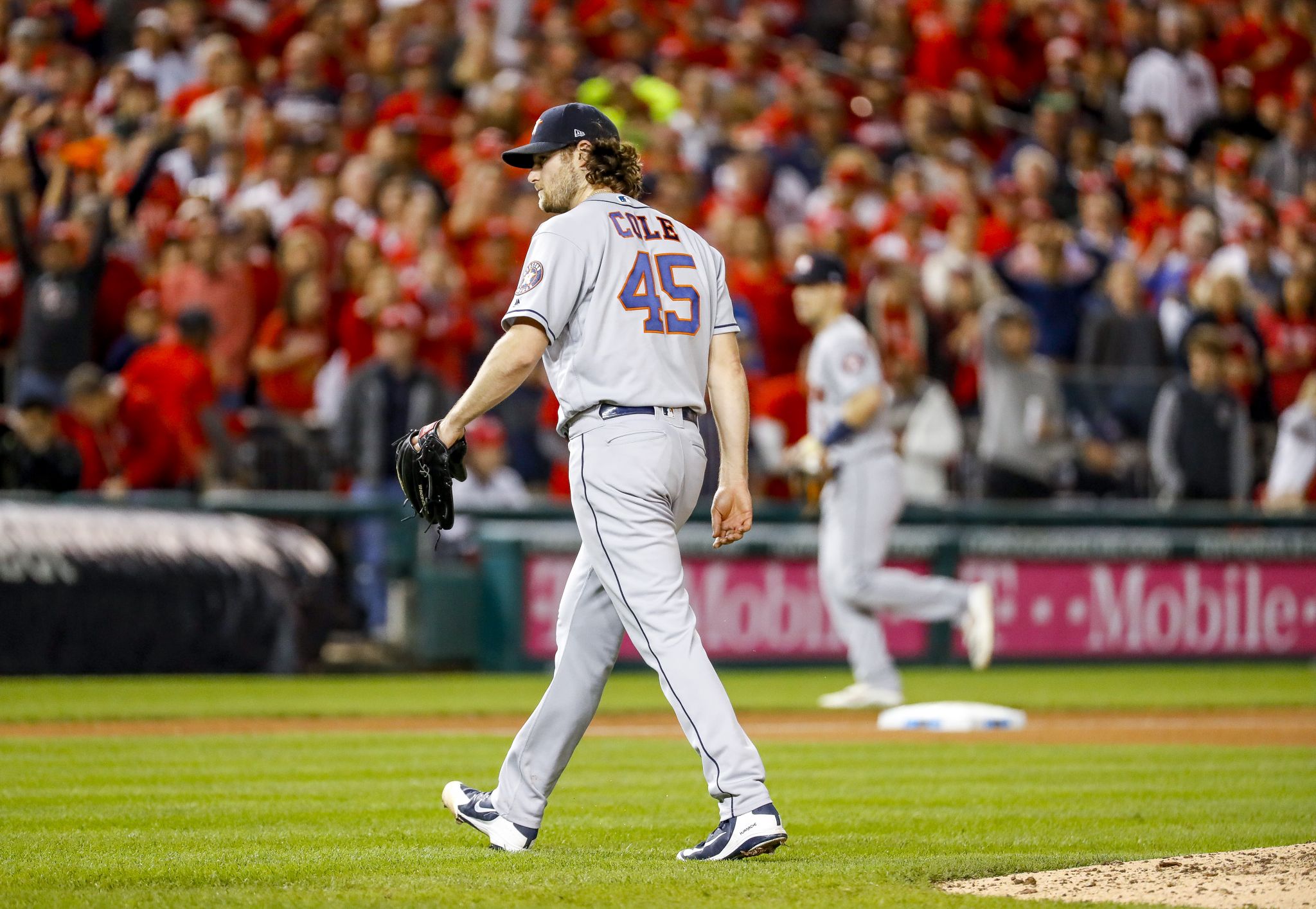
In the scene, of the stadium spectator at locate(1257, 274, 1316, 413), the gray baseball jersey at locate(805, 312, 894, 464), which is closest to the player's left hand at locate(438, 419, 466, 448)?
the gray baseball jersey at locate(805, 312, 894, 464)

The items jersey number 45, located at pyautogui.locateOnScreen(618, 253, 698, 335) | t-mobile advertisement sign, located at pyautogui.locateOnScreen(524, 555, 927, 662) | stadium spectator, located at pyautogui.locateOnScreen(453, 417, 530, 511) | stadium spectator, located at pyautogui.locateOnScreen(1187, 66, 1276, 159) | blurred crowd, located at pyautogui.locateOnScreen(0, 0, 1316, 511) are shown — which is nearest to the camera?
jersey number 45, located at pyautogui.locateOnScreen(618, 253, 698, 335)

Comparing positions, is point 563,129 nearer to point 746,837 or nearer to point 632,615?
point 632,615

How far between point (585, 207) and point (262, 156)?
10.9 metres

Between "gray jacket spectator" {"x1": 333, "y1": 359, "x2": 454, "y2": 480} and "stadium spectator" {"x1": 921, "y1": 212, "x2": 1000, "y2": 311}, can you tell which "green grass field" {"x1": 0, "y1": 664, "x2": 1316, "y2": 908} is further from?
"stadium spectator" {"x1": 921, "y1": 212, "x2": 1000, "y2": 311}

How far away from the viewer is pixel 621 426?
551 centimetres

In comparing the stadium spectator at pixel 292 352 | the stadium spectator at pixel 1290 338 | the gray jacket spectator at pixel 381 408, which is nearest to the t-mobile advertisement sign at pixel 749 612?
the gray jacket spectator at pixel 381 408

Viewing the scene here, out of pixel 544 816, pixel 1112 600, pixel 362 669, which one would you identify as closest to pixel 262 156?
pixel 362 669

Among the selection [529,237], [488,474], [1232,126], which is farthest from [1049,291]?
[1232,126]

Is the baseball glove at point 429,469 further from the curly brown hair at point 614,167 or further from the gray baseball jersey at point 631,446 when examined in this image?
the curly brown hair at point 614,167

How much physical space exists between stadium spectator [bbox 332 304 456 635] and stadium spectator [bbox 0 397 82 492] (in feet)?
6.62

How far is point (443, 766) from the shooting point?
27.3 ft

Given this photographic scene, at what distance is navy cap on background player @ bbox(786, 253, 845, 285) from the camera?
1109 cm

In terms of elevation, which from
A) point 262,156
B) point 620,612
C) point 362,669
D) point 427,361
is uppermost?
point 262,156

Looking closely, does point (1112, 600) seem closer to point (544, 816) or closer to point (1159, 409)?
point (1159, 409)
